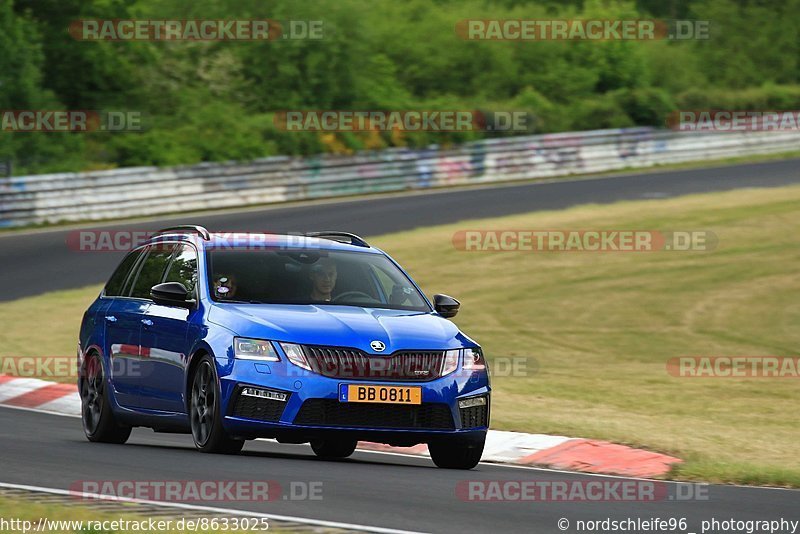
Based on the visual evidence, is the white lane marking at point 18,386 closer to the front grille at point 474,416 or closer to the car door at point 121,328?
the car door at point 121,328

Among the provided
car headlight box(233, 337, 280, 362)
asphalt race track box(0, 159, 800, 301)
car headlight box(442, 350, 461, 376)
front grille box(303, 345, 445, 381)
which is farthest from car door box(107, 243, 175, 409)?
A: asphalt race track box(0, 159, 800, 301)

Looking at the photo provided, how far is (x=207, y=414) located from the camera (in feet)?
32.8

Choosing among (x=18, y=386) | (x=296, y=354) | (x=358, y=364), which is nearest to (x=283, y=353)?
(x=296, y=354)

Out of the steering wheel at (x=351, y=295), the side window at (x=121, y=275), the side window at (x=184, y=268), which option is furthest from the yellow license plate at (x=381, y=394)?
the side window at (x=121, y=275)

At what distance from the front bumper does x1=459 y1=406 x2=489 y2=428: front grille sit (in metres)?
0.29

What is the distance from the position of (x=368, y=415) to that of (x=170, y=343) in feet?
5.68

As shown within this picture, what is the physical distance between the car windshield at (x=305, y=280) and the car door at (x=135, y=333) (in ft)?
2.68

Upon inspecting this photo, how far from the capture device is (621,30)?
178 feet

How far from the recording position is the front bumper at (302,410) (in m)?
9.59

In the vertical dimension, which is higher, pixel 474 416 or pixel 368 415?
pixel 368 415

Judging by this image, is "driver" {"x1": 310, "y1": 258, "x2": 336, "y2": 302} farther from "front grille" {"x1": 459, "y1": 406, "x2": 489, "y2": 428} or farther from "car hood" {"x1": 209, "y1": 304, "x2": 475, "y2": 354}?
"front grille" {"x1": 459, "y1": 406, "x2": 489, "y2": 428}

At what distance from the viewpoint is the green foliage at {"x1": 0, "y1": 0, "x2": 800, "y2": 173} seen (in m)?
35.8

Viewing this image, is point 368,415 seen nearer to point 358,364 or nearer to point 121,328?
point 358,364

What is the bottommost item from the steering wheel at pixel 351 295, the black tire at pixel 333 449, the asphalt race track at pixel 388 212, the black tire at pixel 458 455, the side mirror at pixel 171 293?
the asphalt race track at pixel 388 212
